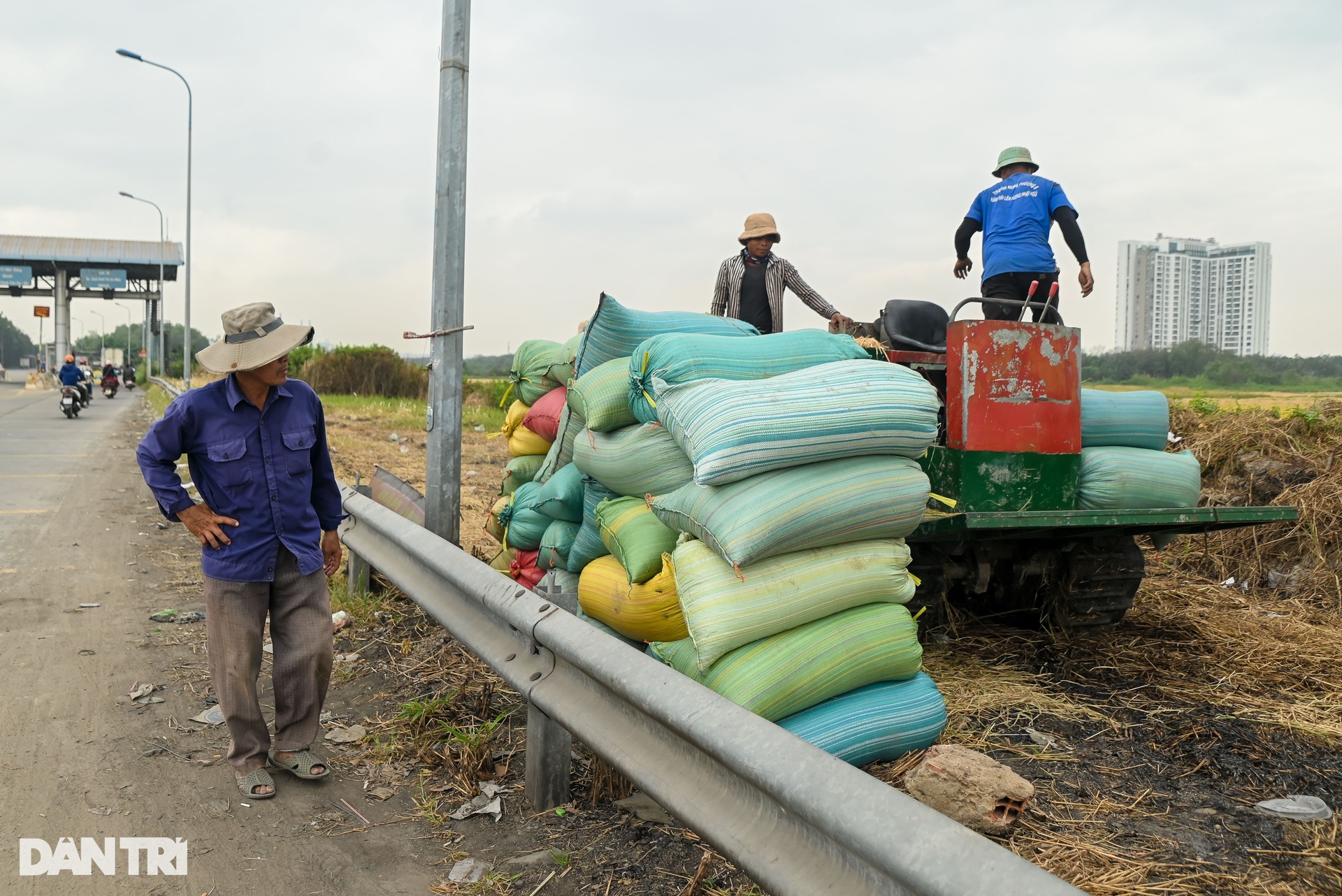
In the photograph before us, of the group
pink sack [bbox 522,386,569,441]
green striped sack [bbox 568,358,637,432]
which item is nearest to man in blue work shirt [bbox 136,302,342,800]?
green striped sack [bbox 568,358,637,432]

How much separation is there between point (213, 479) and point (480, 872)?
5.45ft

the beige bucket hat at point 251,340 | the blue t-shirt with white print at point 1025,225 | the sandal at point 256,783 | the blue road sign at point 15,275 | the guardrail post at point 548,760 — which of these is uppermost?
the blue road sign at point 15,275

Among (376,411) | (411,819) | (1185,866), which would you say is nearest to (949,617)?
(1185,866)

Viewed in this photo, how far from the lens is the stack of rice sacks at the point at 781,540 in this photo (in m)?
3.38

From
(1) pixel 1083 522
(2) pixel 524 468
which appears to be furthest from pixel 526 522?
(1) pixel 1083 522

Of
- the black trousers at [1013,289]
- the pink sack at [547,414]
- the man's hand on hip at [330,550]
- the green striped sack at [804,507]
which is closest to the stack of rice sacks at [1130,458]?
the black trousers at [1013,289]

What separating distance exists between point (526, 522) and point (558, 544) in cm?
39

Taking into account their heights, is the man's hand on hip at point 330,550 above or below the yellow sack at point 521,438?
below

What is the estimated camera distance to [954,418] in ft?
15.9

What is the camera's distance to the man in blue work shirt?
135 inches

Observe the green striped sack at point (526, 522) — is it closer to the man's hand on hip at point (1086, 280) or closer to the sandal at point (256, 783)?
the sandal at point (256, 783)

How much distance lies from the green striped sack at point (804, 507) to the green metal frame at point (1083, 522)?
67 cm

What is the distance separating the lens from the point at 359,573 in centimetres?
573

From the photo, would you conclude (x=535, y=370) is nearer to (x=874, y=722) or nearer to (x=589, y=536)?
(x=589, y=536)
